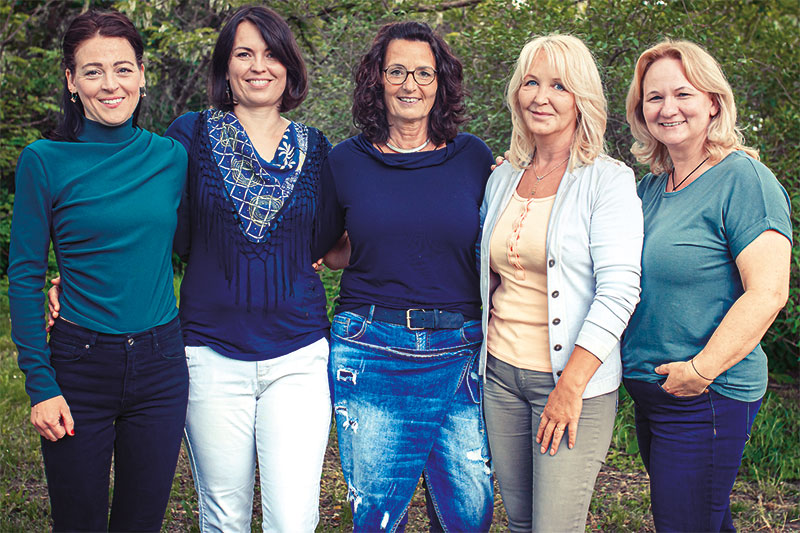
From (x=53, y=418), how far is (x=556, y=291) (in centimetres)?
Result: 163

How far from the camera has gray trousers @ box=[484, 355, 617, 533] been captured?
247 cm

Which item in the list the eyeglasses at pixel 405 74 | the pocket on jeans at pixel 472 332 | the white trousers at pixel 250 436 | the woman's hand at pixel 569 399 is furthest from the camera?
the eyeglasses at pixel 405 74

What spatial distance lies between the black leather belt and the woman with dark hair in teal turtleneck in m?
0.72

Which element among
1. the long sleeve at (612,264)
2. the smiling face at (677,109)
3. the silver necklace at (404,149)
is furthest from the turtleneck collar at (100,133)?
the smiling face at (677,109)

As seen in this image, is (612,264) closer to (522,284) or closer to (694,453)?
(522,284)

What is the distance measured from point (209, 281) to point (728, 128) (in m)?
1.85

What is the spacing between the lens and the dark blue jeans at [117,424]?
2.38 metres

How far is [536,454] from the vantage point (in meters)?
2.53

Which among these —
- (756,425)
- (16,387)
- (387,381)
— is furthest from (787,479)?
(16,387)

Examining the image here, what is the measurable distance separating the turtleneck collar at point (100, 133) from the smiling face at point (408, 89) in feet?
3.21

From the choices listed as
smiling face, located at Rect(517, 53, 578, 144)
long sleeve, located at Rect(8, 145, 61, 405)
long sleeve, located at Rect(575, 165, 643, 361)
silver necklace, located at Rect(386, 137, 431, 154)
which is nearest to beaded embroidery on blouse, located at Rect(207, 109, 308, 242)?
silver necklace, located at Rect(386, 137, 431, 154)

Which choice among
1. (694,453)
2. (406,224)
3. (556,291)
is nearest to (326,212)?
(406,224)

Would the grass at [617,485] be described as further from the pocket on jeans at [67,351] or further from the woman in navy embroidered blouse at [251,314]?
the pocket on jeans at [67,351]

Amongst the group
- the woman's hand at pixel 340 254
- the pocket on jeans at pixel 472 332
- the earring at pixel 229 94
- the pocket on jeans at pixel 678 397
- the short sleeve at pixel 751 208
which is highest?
the earring at pixel 229 94
